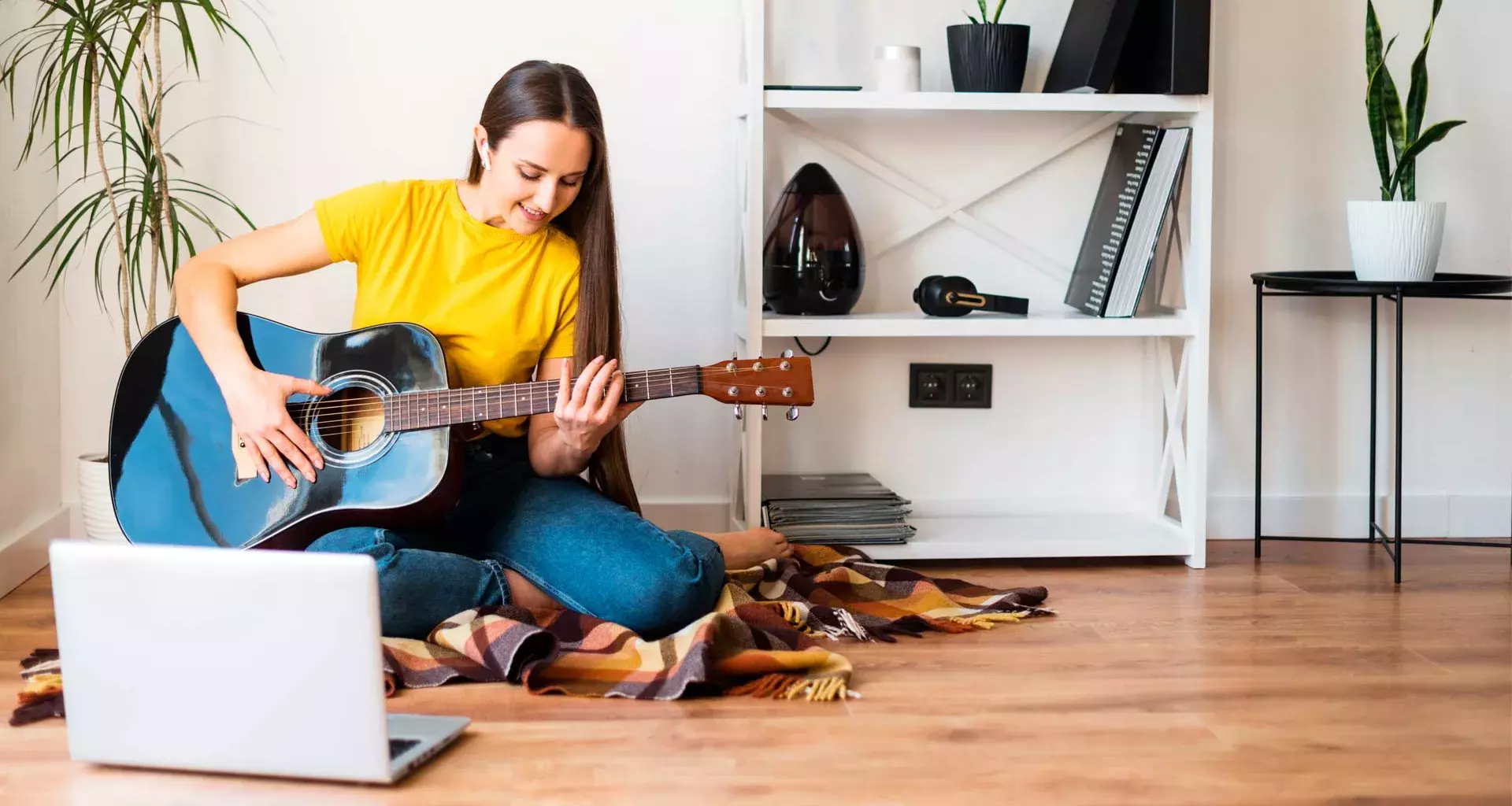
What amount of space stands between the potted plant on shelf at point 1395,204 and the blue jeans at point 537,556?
123 centimetres

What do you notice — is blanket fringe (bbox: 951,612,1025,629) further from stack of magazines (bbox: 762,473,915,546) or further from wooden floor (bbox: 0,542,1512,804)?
stack of magazines (bbox: 762,473,915,546)

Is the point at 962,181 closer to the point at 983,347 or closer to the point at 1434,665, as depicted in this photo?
the point at 983,347

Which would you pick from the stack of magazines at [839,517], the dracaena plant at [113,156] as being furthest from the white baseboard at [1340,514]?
the dracaena plant at [113,156]

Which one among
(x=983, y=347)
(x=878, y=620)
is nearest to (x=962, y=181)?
(x=983, y=347)

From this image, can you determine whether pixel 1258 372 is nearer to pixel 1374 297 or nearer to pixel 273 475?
pixel 1374 297

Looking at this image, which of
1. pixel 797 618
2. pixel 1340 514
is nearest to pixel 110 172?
pixel 797 618

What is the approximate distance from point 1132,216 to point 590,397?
1.07 meters

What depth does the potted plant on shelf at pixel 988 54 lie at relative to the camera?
Result: 7.16 feet

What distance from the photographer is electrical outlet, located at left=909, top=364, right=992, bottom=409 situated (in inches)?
96.5

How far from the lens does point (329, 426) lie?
1.70m

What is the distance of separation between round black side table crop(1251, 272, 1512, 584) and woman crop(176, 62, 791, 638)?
3.66ft

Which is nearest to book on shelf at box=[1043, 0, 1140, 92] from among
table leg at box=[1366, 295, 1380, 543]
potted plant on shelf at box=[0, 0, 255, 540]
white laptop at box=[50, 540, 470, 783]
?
table leg at box=[1366, 295, 1380, 543]

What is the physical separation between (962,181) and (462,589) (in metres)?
1.22

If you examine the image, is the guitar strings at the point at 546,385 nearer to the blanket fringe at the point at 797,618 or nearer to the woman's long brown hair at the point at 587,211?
the woman's long brown hair at the point at 587,211
